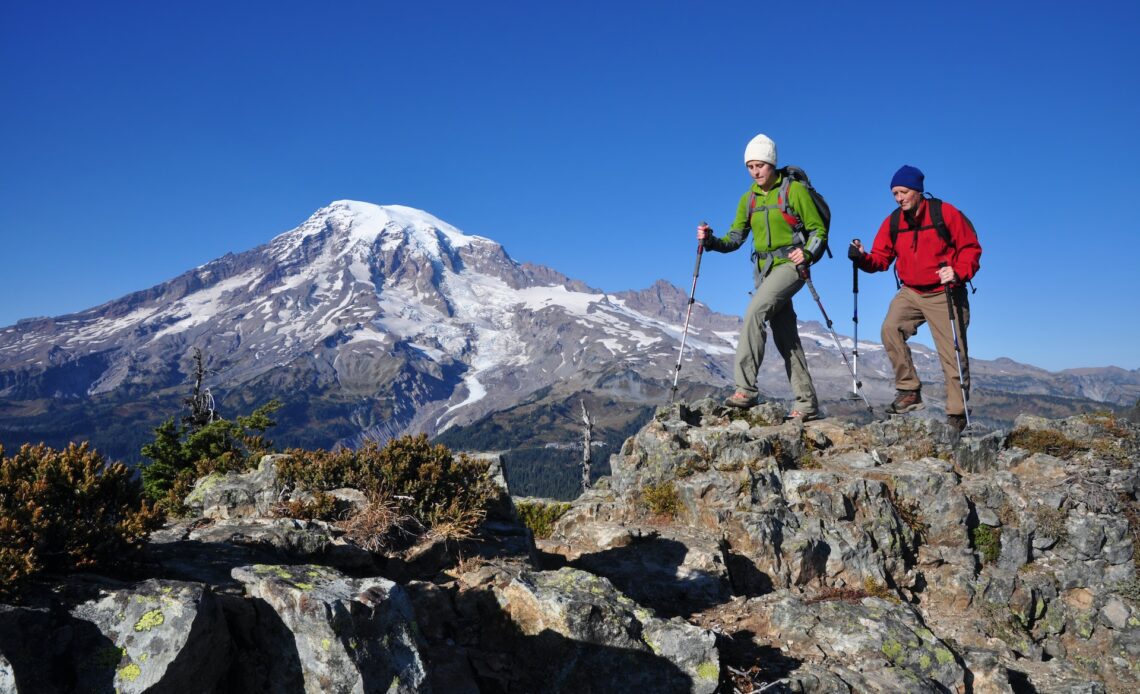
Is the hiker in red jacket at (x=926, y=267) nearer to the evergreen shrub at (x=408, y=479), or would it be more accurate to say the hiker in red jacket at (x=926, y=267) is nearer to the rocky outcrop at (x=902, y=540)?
the rocky outcrop at (x=902, y=540)

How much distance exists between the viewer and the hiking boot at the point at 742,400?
49.7 feet

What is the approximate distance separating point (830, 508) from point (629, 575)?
15.3 feet

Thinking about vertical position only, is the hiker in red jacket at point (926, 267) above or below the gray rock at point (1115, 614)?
above

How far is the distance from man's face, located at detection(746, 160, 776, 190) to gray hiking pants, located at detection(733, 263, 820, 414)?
5.76 ft

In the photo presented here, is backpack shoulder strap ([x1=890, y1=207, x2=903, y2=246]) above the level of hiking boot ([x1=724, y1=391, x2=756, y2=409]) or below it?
above

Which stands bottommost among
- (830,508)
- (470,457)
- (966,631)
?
(966,631)

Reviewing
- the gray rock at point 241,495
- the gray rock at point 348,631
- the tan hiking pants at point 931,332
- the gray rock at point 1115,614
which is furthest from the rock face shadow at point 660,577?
the gray rock at point 1115,614

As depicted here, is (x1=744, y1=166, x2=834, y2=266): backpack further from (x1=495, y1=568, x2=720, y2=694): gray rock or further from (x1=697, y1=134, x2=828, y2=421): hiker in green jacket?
(x1=495, y1=568, x2=720, y2=694): gray rock

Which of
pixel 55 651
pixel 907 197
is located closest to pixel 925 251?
→ pixel 907 197

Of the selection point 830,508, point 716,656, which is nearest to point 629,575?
point 716,656

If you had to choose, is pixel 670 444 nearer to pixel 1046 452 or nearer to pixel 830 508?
pixel 830 508

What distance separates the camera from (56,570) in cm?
589

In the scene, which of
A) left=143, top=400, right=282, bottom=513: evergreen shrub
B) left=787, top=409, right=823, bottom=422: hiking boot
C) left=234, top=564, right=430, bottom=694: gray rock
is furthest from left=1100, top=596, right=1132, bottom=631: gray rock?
left=143, top=400, right=282, bottom=513: evergreen shrub

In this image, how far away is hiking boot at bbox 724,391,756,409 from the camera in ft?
49.7
